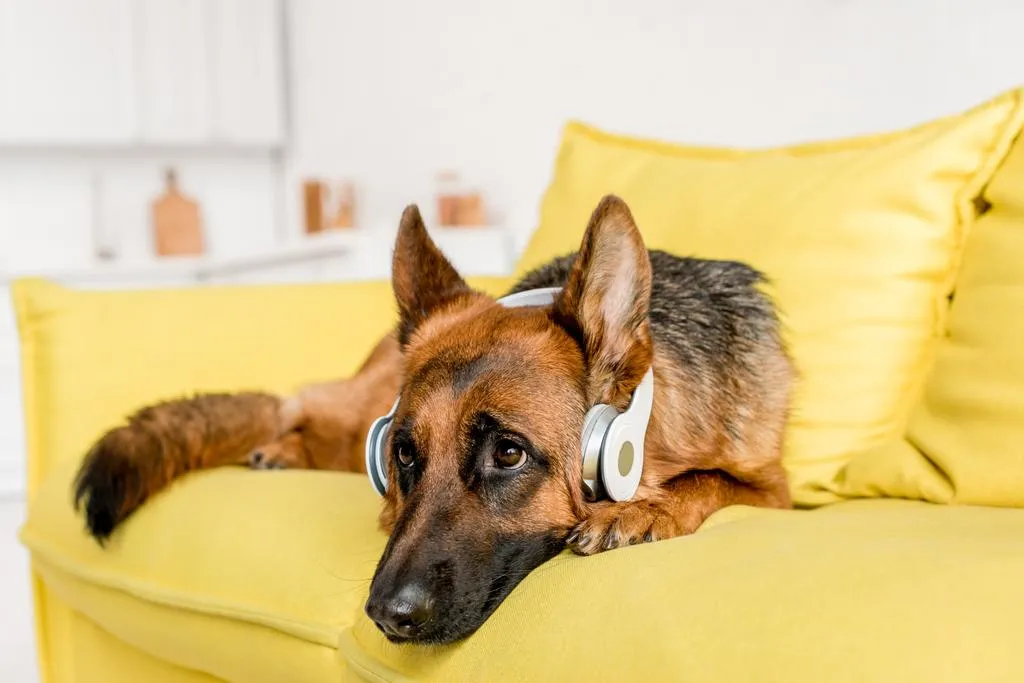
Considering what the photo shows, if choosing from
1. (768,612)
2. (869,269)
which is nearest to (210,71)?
(869,269)

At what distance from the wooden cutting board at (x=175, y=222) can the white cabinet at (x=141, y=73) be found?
0.29 m

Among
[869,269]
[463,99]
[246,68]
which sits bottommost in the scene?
[869,269]

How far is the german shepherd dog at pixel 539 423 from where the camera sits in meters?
1.26

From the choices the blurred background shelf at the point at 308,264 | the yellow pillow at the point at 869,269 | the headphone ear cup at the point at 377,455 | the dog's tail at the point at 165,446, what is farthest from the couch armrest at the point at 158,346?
the blurred background shelf at the point at 308,264

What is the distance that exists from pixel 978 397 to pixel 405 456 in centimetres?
91

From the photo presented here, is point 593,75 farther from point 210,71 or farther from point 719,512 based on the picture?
point 719,512

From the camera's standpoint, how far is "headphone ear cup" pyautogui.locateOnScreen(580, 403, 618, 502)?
4.35 feet

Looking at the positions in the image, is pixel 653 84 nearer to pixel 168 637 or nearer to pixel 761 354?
pixel 761 354

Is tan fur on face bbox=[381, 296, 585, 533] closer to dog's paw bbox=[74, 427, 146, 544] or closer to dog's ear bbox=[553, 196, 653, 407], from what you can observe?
dog's ear bbox=[553, 196, 653, 407]

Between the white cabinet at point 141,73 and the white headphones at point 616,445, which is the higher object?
the white cabinet at point 141,73

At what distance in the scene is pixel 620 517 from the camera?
1325 millimetres

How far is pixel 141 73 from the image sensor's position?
5480 millimetres

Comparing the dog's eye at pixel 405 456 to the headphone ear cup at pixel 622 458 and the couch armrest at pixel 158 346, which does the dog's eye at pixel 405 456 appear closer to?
the headphone ear cup at pixel 622 458

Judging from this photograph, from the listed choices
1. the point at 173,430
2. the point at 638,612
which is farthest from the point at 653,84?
the point at 638,612
